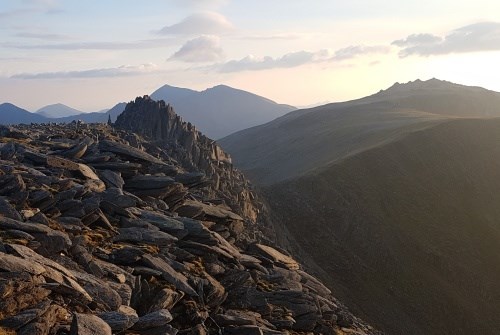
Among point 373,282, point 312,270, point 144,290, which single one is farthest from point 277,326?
point 373,282

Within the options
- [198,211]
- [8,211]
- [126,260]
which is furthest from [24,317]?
[198,211]

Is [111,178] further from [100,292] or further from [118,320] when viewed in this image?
[118,320]

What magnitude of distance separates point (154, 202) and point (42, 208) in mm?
8919

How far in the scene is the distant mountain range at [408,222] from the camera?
6125 cm

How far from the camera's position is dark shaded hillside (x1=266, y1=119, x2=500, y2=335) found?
200ft

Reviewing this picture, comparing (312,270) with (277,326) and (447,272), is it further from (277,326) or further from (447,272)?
(277,326)

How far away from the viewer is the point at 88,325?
48.5 ft

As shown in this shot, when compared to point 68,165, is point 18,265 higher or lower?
lower

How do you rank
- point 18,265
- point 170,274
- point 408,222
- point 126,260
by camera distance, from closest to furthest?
point 18,265, point 170,274, point 126,260, point 408,222

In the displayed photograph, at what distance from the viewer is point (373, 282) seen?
210ft

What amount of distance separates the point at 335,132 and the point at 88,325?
441 feet

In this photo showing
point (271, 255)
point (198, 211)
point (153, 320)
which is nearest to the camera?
point (153, 320)

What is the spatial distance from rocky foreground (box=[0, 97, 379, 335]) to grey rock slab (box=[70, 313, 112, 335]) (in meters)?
0.04

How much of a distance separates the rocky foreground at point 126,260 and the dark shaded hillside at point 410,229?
31903 mm
